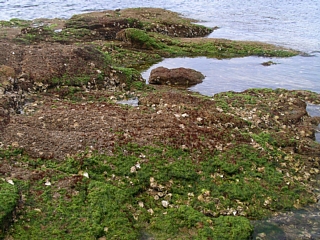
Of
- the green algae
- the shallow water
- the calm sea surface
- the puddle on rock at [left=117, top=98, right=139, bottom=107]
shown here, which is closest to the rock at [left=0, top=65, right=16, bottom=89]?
the puddle on rock at [left=117, top=98, right=139, bottom=107]

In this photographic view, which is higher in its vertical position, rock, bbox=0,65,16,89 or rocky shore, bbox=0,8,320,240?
rock, bbox=0,65,16,89

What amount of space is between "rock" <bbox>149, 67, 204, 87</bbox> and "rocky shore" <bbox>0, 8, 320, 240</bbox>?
1654 mm

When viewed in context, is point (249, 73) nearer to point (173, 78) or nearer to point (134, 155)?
point (173, 78)

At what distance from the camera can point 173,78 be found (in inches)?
699

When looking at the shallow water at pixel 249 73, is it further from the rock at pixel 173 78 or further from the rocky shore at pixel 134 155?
the rocky shore at pixel 134 155

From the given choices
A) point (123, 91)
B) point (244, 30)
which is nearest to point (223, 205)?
point (123, 91)

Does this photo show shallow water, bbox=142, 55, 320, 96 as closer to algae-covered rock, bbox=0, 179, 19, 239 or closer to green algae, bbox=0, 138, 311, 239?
green algae, bbox=0, 138, 311, 239

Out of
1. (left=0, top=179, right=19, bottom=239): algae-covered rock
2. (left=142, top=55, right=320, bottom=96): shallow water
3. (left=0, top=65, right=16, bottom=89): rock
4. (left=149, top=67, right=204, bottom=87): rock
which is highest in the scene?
(left=0, top=65, right=16, bottom=89): rock

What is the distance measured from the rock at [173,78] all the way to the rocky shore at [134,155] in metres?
1.65

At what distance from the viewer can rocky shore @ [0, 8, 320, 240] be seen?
299 inches

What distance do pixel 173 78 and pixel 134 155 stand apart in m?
9.11

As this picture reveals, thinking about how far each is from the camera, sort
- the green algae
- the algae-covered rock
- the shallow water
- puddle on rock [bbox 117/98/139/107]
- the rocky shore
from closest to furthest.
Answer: the algae-covered rock
the green algae
the rocky shore
puddle on rock [bbox 117/98/139/107]
the shallow water

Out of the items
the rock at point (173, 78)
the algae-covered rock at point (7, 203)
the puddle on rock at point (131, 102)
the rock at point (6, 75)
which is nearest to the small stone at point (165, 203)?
the algae-covered rock at point (7, 203)

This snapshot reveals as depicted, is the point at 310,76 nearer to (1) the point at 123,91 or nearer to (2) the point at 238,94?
(2) the point at 238,94
